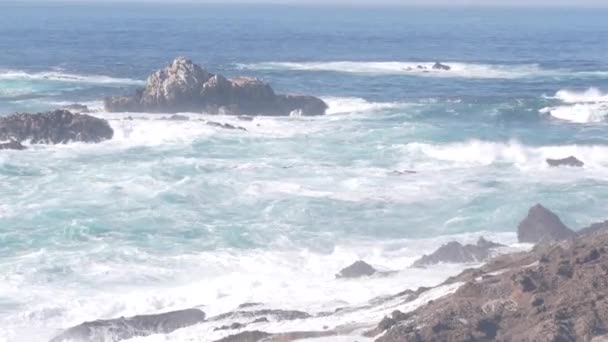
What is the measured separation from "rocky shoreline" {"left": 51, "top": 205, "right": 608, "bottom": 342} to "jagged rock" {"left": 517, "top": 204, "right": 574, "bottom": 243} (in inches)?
258

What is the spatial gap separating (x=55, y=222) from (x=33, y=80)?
38851mm

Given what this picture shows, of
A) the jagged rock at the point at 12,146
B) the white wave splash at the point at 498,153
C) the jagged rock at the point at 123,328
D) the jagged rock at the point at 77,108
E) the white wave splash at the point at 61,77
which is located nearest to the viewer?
the jagged rock at the point at 123,328

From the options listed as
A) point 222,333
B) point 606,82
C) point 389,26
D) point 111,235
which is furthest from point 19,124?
point 389,26

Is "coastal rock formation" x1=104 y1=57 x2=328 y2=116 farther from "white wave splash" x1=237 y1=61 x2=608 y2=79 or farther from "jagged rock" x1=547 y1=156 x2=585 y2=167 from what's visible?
"white wave splash" x1=237 y1=61 x2=608 y2=79

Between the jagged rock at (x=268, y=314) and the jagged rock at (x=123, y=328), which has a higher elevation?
the jagged rock at (x=268, y=314)

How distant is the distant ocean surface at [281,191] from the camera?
25.8m

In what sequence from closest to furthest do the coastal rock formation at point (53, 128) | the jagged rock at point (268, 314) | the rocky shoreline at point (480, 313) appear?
the rocky shoreline at point (480, 313), the jagged rock at point (268, 314), the coastal rock formation at point (53, 128)

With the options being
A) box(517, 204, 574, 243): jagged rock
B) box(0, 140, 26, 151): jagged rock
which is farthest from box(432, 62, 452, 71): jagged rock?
box(517, 204, 574, 243): jagged rock

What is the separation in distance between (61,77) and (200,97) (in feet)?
64.4

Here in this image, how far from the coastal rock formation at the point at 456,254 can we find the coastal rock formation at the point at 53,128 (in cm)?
2314

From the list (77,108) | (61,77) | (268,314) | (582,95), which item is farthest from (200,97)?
(268,314)

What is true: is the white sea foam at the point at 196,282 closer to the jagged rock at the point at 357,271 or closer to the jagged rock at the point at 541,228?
the jagged rock at the point at 357,271

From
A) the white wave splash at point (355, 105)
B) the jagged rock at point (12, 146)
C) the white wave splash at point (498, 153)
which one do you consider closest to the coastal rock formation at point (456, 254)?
the white wave splash at point (498, 153)

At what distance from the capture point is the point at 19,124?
46125mm
